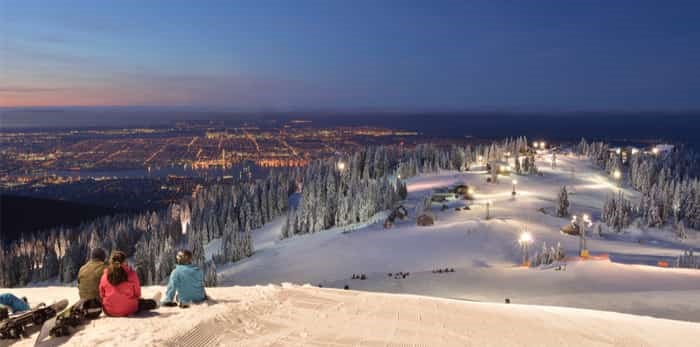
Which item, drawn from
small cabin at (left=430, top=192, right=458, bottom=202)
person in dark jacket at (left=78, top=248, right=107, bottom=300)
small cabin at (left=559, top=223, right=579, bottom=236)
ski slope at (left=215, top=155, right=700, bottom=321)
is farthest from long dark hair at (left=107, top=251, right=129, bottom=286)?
small cabin at (left=430, top=192, right=458, bottom=202)

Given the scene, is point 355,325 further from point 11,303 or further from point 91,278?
point 11,303

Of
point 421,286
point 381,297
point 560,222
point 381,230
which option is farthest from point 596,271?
point 560,222

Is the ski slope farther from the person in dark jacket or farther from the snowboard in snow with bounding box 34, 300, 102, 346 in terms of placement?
the snowboard in snow with bounding box 34, 300, 102, 346

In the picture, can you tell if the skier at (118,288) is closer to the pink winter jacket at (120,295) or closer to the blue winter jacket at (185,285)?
the pink winter jacket at (120,295)

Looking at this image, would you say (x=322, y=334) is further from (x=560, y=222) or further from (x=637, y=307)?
(x=560, y=222)

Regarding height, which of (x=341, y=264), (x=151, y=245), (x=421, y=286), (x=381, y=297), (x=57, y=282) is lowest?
(x=57, y=282)

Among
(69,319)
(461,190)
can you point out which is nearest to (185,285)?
(69,319)
